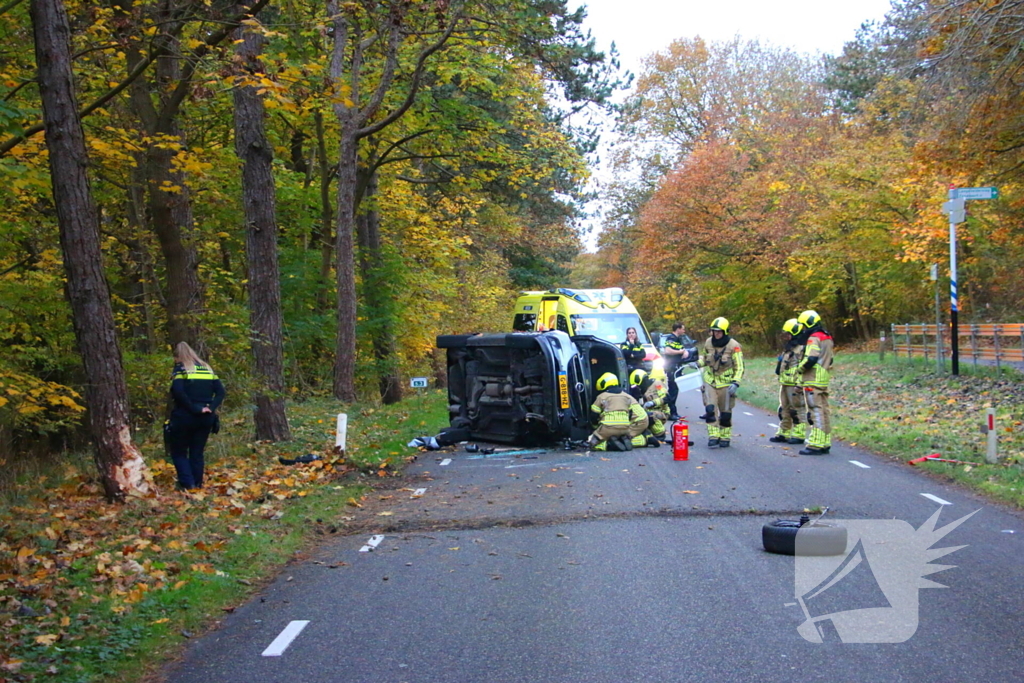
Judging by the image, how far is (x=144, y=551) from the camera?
7.41m

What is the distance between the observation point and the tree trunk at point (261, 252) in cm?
1317

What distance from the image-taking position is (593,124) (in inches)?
1484

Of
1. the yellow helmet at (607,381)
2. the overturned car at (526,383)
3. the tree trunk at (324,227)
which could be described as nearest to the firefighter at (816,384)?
the yellow helmet at (607,381)

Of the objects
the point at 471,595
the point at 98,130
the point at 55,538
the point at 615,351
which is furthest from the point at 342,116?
the point at 471,595

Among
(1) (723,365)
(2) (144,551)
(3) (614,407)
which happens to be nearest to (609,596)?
(2) (144,551)

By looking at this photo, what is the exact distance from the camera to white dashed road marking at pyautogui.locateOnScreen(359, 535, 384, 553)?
7921 millimetres

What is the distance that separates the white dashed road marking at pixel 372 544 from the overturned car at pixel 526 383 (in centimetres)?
588

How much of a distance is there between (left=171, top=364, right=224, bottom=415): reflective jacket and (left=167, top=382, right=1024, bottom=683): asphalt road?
2059 millimetres

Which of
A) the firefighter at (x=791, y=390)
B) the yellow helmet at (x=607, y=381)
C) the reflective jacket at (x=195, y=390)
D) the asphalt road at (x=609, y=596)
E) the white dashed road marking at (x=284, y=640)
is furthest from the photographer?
the yellow helmet at (x=607, y=381)

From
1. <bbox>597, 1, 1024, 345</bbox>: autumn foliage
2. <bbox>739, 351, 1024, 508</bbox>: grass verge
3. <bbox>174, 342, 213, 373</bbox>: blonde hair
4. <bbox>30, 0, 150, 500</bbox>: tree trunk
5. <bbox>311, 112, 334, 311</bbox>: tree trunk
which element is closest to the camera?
<bbox>30, 0, 150, 500</bbox>: tree trunk

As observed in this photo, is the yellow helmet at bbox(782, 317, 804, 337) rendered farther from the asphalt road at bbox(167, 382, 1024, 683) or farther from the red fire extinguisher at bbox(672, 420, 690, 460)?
the asphalt road at bbox(167, 382, 1024, 683)

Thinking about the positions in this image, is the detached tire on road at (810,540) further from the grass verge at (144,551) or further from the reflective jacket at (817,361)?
the reflective jacket at (817,361)

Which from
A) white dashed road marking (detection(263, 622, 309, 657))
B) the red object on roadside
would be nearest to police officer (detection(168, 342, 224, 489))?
white dashed road marking (detection(263, 622, 309, 657))

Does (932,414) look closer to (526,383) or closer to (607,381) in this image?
(607,381)
